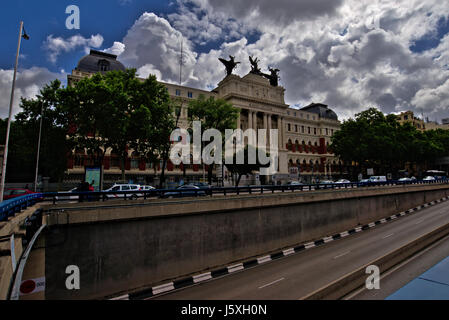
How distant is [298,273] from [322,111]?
8044 centimetres

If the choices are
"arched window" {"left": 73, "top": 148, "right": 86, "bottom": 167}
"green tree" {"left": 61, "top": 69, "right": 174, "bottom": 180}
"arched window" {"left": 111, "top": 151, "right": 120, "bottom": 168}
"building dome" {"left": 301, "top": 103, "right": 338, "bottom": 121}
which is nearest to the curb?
"green tree" {"left": 61, "top": 69, "right": 174, "bottom": 180}

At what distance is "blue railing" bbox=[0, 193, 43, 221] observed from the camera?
8.41m

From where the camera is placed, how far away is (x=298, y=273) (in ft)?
41.5

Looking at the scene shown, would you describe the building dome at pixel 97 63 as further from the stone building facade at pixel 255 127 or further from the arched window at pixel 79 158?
the arched window at pixel 79 158

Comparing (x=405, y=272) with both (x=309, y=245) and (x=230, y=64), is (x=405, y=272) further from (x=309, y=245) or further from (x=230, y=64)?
(x=230, y=64)

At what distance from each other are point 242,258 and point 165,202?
19.5 ft

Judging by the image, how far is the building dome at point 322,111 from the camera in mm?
82938

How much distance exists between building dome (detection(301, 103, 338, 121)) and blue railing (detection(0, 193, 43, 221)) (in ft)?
271

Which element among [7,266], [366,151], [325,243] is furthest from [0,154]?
[366,151]

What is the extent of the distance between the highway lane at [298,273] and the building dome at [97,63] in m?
45.7

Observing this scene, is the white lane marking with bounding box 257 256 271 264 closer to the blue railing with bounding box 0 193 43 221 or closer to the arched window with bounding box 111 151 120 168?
the blue railing with bounding box 0 193 43 221

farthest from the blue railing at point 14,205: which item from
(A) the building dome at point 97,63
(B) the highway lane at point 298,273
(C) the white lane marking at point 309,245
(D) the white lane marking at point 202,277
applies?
(A) the building dome at point 97,63

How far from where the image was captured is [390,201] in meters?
28.8
